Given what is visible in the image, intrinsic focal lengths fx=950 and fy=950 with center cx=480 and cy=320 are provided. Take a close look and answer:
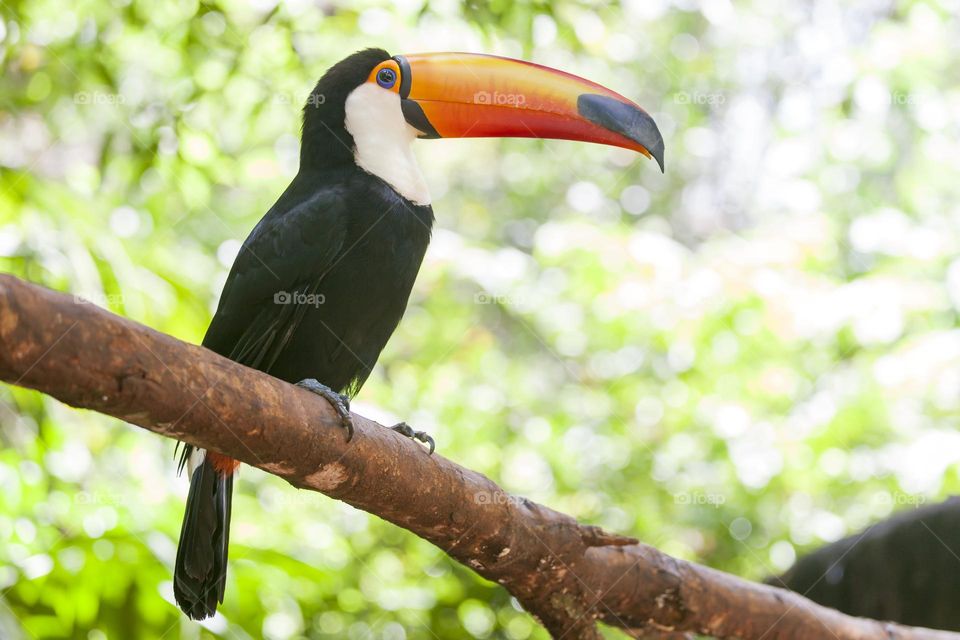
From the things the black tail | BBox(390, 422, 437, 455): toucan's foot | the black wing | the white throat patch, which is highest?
the white throat patch

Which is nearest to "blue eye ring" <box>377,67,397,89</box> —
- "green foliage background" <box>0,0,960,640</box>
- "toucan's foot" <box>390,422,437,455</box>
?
"green foliage background" <box>0,0,960,640</box>

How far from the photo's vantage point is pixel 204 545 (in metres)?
2.70

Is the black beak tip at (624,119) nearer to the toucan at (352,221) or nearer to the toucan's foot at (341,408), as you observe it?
the toucan at (352,221)

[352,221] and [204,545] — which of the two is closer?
[204,545]

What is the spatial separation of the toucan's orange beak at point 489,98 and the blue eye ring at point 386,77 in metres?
0.03

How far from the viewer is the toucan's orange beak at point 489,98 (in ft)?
11.0

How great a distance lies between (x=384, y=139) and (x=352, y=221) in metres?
0.49

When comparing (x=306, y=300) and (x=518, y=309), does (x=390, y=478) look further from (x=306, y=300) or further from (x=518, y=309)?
(x=518, y=309)

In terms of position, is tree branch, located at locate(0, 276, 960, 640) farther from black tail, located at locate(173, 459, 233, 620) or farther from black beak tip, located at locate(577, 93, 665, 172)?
black beak tip, located at locate(577, 93, 665, 172)

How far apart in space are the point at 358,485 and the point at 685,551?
348 centimetres

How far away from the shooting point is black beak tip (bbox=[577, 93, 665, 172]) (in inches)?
123

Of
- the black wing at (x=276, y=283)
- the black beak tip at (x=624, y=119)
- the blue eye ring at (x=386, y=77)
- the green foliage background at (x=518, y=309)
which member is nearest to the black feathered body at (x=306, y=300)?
the black wing at (x=276, y=283)

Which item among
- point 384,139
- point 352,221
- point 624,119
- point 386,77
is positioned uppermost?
point 624,119

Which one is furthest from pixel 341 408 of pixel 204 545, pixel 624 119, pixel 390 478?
pixel 624 119
